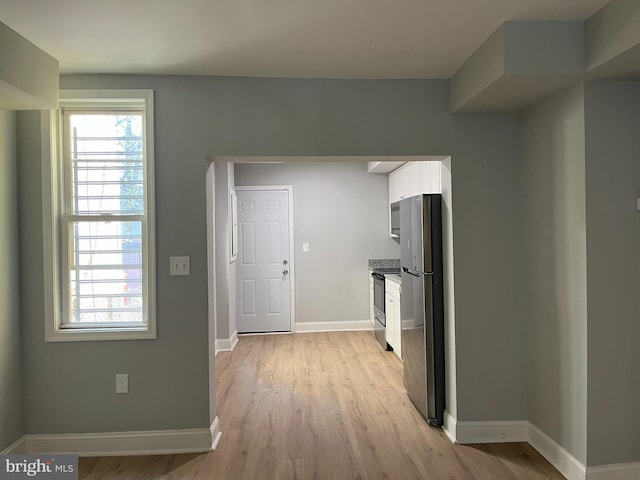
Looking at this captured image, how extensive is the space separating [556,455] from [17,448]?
332 centimetres

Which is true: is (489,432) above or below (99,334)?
below

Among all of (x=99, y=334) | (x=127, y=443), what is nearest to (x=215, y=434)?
(x=127, y=443)

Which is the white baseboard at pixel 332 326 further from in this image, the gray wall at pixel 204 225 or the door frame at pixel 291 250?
the gray wall at pixel 204 225

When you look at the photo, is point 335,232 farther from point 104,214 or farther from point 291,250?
point 104,214

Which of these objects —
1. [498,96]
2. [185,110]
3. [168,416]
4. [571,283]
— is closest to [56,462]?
[168,416]

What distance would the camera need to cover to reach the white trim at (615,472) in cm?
248

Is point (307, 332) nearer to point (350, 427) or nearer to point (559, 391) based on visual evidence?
point (350, 427)

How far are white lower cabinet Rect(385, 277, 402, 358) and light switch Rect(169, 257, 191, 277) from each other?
8.28ft

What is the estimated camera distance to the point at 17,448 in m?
2.84

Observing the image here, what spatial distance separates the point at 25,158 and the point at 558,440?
3.77m

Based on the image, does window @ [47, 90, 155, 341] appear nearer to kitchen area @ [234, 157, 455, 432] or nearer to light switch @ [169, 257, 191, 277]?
light switch @ [169, 257, 191, 277]

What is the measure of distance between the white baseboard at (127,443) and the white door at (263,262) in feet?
11.1

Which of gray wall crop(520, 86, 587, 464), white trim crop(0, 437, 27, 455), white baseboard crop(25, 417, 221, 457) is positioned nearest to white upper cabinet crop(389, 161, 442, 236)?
gray wall crop(520, 86, 587, 464)

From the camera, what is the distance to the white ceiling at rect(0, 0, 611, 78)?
6.88ft
